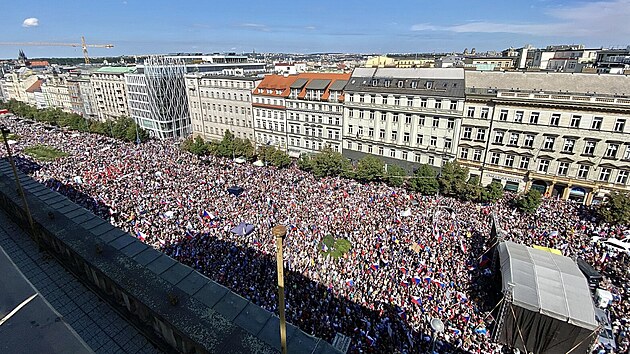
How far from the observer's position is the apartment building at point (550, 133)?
33.8m

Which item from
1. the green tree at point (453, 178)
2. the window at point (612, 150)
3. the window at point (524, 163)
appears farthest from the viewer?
the window at point (524, 163)

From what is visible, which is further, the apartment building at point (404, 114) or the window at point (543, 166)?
the apartment building at point (404, 114)

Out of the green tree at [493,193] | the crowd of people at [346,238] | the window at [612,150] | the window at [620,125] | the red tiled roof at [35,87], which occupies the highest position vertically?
the window at [620,125]

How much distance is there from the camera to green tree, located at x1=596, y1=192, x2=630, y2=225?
28823 millimetres

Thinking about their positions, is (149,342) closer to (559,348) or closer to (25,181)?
(25,181)

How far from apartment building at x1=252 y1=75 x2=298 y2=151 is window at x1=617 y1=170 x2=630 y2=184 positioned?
44.7m

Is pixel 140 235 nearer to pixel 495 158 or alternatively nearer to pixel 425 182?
pixel 425 182

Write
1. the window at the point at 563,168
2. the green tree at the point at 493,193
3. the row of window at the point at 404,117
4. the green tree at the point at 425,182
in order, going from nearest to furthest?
the green tree at the point at 493,193 < the window at the point at 563,168 < the green tree at the point at 425,182 < the row of window at the point at 404,117

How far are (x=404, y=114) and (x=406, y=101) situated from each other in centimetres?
179

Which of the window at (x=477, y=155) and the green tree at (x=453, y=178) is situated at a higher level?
the window at (x=477, y=155)

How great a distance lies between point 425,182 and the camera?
38938 mm

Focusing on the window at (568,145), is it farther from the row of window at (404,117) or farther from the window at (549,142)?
the row of window at (404,117)

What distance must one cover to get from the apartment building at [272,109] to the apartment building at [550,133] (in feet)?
97.2

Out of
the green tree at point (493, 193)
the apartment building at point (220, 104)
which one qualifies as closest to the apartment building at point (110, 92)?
the apartment building at point (220, 104)
